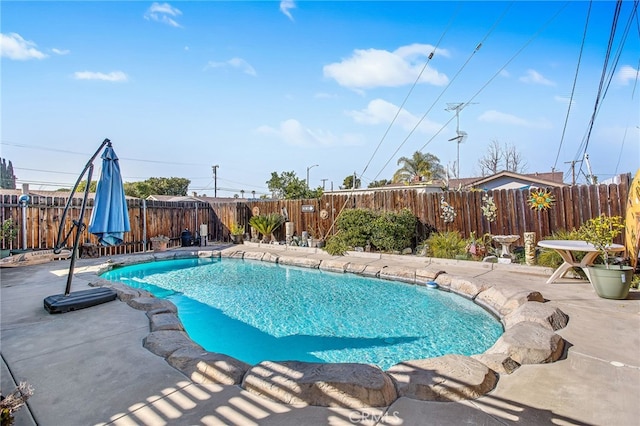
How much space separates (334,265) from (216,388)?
579 centimetres

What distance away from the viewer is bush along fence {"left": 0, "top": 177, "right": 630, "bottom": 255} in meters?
6.80

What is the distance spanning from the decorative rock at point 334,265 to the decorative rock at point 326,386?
5.41 meters

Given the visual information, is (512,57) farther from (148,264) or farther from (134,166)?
(134,166)

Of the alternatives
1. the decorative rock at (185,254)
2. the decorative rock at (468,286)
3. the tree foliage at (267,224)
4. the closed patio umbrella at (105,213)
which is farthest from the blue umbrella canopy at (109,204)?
the tree foliage at (267,224)

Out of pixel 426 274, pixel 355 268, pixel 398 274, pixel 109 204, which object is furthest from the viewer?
pixel 355 268

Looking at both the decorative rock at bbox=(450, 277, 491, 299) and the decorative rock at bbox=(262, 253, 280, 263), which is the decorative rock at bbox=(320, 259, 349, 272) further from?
the decorative rock at bbox=(450, 277, 491, 299)

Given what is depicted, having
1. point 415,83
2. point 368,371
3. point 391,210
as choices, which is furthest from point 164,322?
point 415,83

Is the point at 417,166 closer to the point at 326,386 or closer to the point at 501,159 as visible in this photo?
the point at 501,159

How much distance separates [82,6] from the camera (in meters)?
5.80

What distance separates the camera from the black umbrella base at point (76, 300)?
377cm

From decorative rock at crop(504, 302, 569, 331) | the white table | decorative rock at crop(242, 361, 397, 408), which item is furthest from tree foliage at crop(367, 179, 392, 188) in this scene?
decorative rock at crop(242, 361, 397, 408)

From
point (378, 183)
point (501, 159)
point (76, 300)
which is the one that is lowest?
point (76, 300)

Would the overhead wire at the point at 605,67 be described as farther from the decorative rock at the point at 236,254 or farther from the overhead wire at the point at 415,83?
the decorative rock at the point at 236,254

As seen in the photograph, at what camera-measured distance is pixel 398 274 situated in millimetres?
6543
